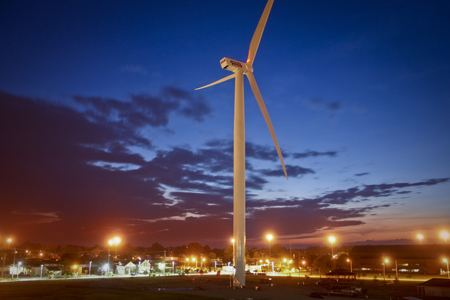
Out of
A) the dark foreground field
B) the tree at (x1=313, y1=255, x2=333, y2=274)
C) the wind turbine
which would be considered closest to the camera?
the dark foreground field

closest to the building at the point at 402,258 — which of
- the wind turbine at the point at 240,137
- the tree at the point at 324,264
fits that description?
the tree at the point at 324,264

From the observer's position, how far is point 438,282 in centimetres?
4306

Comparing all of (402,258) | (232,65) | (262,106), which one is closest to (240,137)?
(262,106)

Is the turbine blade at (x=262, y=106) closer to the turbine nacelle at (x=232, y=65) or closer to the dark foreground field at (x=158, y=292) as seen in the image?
the turbine nacelle at (x=232, y=65)

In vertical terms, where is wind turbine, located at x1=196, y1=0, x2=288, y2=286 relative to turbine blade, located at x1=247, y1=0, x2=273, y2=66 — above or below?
below

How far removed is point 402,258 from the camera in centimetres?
11125

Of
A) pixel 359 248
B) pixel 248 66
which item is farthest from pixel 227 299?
pixel 359 248

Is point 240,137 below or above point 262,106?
below

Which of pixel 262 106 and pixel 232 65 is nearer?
pixel 232 65

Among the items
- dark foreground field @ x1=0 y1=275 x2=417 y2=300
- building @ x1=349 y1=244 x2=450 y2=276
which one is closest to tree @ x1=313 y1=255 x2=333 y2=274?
building @ x1=349 y1=244 x2=450 y2=276

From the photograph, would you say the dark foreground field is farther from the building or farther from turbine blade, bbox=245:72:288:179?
the building

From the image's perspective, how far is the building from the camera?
105250 mm

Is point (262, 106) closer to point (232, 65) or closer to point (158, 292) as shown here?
point (232, 65)

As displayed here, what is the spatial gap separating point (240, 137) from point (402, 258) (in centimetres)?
9730
